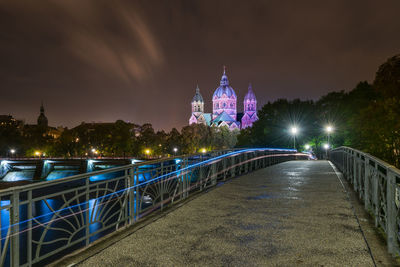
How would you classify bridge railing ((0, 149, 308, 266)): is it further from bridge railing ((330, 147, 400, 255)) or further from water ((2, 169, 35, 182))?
water ((2, 169, 35, 182))

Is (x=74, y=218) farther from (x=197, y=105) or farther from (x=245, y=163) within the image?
(x=197, y=105)

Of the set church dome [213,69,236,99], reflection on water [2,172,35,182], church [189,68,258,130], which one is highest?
church dome [213,69,236,99]

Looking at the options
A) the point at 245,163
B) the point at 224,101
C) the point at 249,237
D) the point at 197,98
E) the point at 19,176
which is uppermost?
the point at 197,98

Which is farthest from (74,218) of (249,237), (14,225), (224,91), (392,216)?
(224,91)

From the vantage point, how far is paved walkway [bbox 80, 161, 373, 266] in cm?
406

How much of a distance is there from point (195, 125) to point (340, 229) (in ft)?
278

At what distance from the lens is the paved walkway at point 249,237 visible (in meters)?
4.06

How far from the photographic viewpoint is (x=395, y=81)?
23203mm

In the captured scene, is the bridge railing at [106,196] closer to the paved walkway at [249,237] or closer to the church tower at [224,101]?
the paved walkway at [249,237]

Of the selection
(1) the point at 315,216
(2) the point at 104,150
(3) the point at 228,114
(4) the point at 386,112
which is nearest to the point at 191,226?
(1) the point at 315,216

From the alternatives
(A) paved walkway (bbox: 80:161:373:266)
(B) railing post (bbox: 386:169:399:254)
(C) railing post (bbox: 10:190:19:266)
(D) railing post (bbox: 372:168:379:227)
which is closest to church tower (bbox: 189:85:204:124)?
(A) paved walkway (bbox: 80:161:373:266)

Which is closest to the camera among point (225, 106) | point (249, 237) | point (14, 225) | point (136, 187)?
point (14, 225)

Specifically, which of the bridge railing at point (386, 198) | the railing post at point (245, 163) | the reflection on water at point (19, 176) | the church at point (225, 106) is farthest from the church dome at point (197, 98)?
the bridge railing at point (386, 198)

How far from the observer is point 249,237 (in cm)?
489
